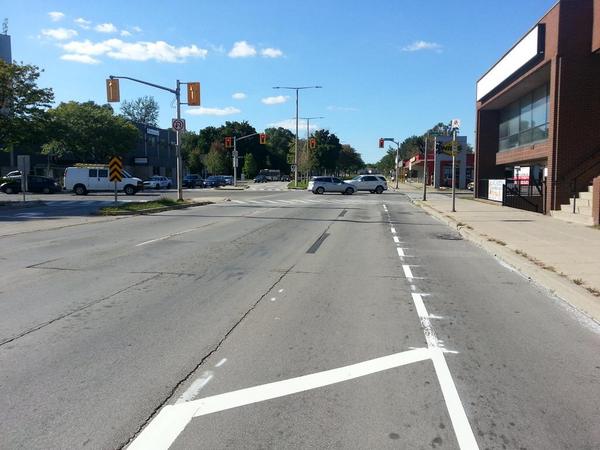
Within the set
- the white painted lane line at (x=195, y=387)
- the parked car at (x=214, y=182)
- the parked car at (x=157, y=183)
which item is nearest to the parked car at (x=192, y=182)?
the parked car at (x=214, y=182)

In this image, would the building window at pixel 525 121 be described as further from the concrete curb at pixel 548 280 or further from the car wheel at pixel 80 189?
the car wheel at pixel 80 189

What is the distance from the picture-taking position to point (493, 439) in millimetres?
3697

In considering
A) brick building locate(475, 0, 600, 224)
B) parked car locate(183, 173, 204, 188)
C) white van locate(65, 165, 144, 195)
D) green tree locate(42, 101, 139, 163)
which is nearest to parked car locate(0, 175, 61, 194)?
white van locate(65, 165, 144, 195)

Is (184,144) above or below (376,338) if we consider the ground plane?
above

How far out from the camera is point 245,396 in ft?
14.3

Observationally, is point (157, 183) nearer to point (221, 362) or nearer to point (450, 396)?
point (221, 362)

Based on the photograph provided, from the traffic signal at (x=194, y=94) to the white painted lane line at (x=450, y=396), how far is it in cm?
2330

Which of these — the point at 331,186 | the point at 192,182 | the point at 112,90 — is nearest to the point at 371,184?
the point at 331,186

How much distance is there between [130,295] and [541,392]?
5.59 metres

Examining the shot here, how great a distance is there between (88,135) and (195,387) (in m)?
65.9

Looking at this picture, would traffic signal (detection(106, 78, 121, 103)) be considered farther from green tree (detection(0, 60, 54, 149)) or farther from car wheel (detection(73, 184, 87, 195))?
car wheel (detection(73, 184, 87, 195))

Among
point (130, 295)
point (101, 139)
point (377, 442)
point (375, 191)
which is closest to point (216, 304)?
point (130, 295)

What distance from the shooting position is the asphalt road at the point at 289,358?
3.80 meters

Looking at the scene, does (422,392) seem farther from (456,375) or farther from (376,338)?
(376,338)
